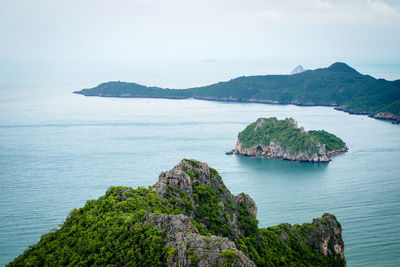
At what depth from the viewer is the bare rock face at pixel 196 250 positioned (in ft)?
54.1

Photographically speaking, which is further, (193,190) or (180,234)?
(193,190)

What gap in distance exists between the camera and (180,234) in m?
17.7

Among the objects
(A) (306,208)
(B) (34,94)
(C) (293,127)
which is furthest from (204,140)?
(B) (34,94)

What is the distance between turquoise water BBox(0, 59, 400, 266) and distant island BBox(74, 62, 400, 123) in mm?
20374

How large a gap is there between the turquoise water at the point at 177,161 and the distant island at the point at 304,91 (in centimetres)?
2037

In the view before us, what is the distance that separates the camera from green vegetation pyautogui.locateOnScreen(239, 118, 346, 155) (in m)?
72.7

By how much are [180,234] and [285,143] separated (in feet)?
196

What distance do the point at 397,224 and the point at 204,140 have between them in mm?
51956

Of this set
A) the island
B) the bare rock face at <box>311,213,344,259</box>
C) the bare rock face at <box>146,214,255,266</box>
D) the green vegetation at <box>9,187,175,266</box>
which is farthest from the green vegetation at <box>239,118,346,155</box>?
the bare rock face at <box>146,214,255,266</box>

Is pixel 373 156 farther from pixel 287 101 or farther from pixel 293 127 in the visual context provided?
pixel 287 101

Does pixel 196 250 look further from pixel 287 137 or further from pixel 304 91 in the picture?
pixel 304 91

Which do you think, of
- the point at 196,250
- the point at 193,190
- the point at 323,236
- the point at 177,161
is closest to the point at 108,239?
the point at 196,250

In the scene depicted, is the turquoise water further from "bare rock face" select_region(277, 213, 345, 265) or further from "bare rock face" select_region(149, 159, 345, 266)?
"bare rock face" select_region(149, 159, 345, 266)

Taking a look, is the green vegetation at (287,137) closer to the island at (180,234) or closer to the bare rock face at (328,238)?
the bare rock face at (328,238)
